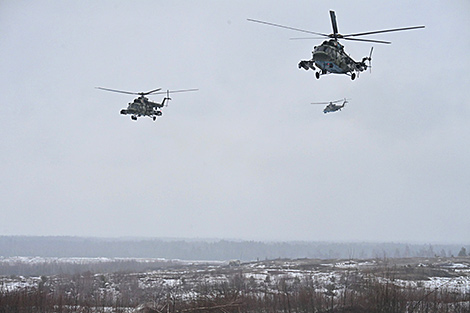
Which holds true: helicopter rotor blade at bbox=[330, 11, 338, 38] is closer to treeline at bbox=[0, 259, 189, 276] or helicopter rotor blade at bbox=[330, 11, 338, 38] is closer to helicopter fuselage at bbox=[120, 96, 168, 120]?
helicopter fuselage at bbox=[120, 96, 168, 120]

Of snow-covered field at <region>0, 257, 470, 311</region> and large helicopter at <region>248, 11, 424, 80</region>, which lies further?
snow-covered field at <region>0, 257, 470, 311</region>

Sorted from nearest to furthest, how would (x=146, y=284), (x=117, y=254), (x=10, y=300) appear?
(x=10, y=300) < (x=146, y=284) < (x=117, y=254)

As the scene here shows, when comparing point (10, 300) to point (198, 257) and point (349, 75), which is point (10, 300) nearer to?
point (349, 75)

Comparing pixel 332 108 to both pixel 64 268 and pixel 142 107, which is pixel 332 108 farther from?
pixel 64 268

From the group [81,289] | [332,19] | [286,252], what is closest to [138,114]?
[332,19]

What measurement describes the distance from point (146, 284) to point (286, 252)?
13535 cm

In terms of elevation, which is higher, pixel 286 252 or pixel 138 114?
pixel 138 114

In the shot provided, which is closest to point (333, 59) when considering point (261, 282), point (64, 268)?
point (261, 282)

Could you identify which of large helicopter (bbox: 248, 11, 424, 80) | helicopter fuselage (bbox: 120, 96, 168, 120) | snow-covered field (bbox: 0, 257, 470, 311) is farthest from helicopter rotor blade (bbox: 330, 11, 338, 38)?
helicopter fuselage (bbox: 120, 96, 168, 120)

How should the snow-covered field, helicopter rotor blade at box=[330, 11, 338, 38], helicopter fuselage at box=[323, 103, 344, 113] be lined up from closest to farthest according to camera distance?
helicopter rotor blade at box=[330, 11, 338, 38] → the snow-covered field → helicopter fuselage at box=[323, 103, 344, 113]

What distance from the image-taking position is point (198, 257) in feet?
618

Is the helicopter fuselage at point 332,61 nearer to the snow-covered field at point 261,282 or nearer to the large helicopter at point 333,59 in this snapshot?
the large helicopter at point 333,59

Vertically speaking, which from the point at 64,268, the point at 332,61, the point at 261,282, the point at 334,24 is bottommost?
the point at 64,268

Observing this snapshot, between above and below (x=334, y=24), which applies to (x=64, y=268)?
below
